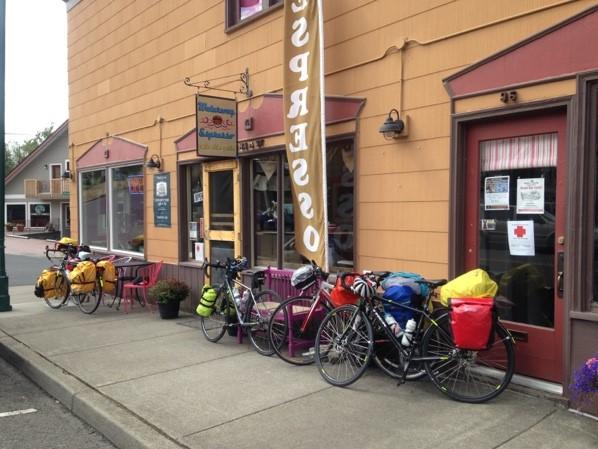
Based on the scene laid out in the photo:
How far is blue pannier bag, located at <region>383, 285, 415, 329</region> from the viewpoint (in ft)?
15.4

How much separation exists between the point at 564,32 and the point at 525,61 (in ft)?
1.11

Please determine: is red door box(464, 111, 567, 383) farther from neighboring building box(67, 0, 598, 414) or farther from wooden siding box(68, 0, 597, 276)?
wooden siding box(68, 0, 597, 276)

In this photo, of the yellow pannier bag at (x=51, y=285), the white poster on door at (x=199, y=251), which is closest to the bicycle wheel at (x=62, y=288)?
the yellow pannier bag at (x=51, y=285)

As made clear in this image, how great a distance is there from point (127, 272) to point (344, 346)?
6.05m

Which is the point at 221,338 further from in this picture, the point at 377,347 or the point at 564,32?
the point at 564,32

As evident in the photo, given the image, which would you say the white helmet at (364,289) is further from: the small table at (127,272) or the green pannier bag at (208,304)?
the small table at (127,272)

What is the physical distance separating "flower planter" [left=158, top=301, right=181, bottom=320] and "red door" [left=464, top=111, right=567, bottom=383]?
4521mm

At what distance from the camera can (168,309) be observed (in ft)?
26.0

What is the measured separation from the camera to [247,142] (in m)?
7.43

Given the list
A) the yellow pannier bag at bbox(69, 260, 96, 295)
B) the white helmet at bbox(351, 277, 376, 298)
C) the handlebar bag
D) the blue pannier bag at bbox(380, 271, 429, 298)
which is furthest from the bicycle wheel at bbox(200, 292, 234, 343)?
the yellow pannier bag at bbox(69, 260, 96, 295)

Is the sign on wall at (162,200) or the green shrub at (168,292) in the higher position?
the sign on wall at (162,200)

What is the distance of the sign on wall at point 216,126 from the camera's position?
7043mm

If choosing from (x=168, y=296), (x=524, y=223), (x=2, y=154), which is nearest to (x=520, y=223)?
(x=524, y=223)

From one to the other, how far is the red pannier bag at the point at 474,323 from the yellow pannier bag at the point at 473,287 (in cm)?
9
